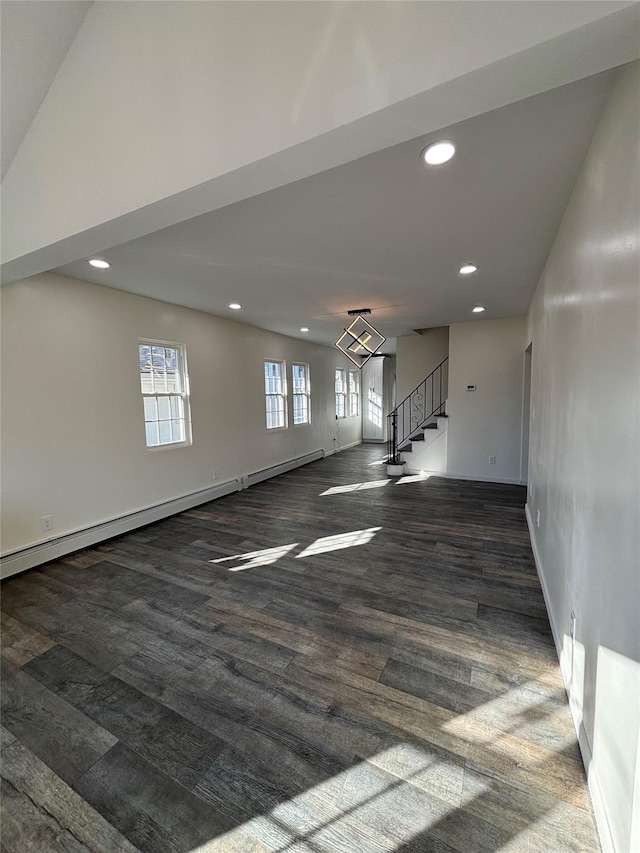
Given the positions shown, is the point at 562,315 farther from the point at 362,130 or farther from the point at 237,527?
the point at 237,527

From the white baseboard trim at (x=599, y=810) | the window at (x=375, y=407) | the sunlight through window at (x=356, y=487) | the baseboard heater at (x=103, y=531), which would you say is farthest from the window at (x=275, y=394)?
the white baseboard trim at (x=599, y=810)

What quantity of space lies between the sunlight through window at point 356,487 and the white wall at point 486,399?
4.52 ft

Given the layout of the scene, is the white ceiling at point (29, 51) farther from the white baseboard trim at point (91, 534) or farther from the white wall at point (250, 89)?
the white baseboard trim at point (91, 534)

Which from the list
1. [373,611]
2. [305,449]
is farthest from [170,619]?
[305,449]

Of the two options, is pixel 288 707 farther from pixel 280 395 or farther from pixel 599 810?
pixel 280 395

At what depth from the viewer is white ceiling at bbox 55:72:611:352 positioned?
5.46ft

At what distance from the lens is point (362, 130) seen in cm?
120

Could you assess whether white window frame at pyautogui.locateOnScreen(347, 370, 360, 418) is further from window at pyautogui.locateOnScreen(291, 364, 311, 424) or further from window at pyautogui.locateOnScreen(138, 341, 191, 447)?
window at pyautogui.locateOnScreen(138, 341, 191, 447)

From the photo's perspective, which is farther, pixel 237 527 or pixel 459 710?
pixel 237 527

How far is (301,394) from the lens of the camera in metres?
7.80

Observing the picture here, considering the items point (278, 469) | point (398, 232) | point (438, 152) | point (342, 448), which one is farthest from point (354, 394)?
point (438, 152)

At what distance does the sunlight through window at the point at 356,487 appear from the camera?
18.5 feet

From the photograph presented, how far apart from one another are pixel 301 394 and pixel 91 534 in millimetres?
4960

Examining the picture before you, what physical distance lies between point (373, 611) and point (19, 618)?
8.49 feet
